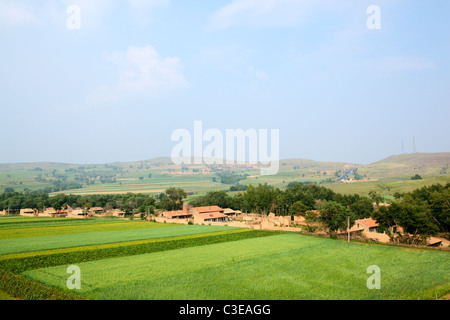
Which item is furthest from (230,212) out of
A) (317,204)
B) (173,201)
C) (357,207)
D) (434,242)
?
(434,242)

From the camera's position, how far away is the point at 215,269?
22.8 m

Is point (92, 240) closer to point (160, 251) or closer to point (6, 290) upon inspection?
point (160, 251)

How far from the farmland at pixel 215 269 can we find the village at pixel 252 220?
10.3 meters

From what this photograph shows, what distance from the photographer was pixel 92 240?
37.6 m

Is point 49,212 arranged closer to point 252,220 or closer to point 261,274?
point 252,220

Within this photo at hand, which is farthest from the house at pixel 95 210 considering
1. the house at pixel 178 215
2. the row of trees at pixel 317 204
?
the house at pixel 178 215

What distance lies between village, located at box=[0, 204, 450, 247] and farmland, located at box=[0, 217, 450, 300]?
33.9 ft

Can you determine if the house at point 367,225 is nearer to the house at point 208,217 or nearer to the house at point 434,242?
the house at point 434,242

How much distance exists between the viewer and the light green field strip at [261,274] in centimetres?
1728

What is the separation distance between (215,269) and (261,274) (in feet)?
11.4
